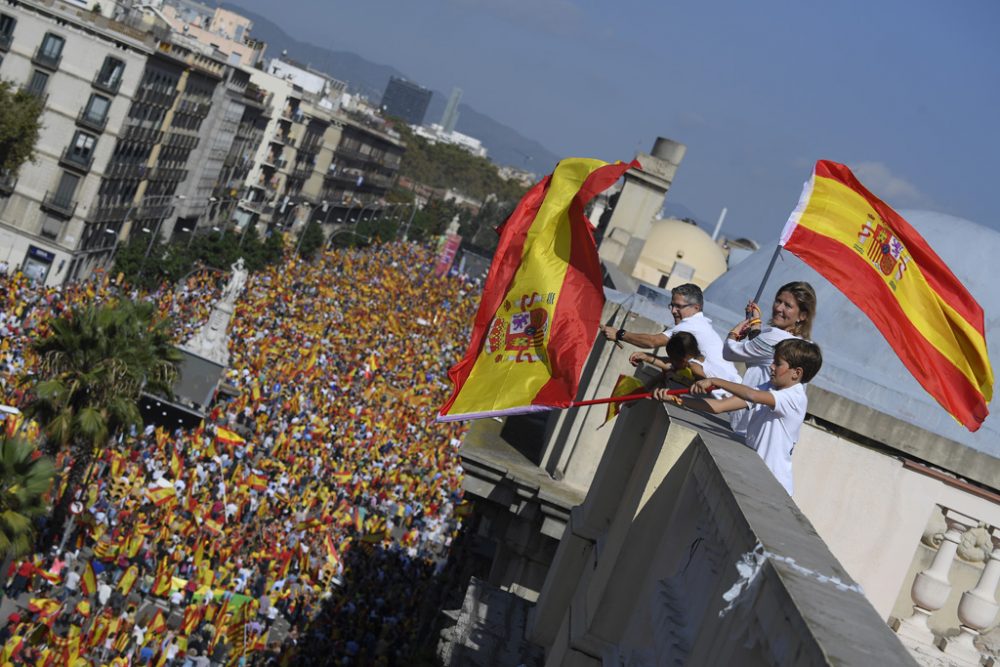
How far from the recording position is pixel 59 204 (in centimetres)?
5353

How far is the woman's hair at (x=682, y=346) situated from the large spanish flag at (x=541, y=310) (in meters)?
0.65

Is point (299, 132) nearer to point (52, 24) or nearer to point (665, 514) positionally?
point (52, 24)

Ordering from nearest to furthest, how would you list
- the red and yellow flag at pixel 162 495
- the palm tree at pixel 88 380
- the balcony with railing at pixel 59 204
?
the palm tree at pixel 88 380 → the red and yellow flag at pixel 162 495 → the balcony with railing at pixel 59 204

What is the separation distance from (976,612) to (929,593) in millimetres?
422

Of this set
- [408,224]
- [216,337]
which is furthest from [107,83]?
[408,224]

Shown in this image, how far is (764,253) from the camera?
1171 centimetres

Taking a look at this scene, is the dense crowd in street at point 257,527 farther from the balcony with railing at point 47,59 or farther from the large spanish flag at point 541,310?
the balcony with railing at point 47,59

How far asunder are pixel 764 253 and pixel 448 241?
90285 millimetres

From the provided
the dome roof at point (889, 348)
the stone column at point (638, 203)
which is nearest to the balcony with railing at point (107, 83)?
the stone column at point (638, 203)

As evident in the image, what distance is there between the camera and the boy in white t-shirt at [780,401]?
17.8 ft

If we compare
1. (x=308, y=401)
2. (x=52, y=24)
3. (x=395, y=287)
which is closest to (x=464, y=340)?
(x=395, y=287)

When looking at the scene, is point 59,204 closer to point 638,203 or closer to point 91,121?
point 91,121

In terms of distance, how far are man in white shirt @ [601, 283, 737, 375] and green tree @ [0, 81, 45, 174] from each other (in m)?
42.7

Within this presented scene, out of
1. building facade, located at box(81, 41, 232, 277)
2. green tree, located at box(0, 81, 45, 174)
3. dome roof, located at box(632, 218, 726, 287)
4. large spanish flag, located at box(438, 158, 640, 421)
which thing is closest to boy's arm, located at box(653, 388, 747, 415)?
large spanish flag, located at box(438, 158, 640, 421)
